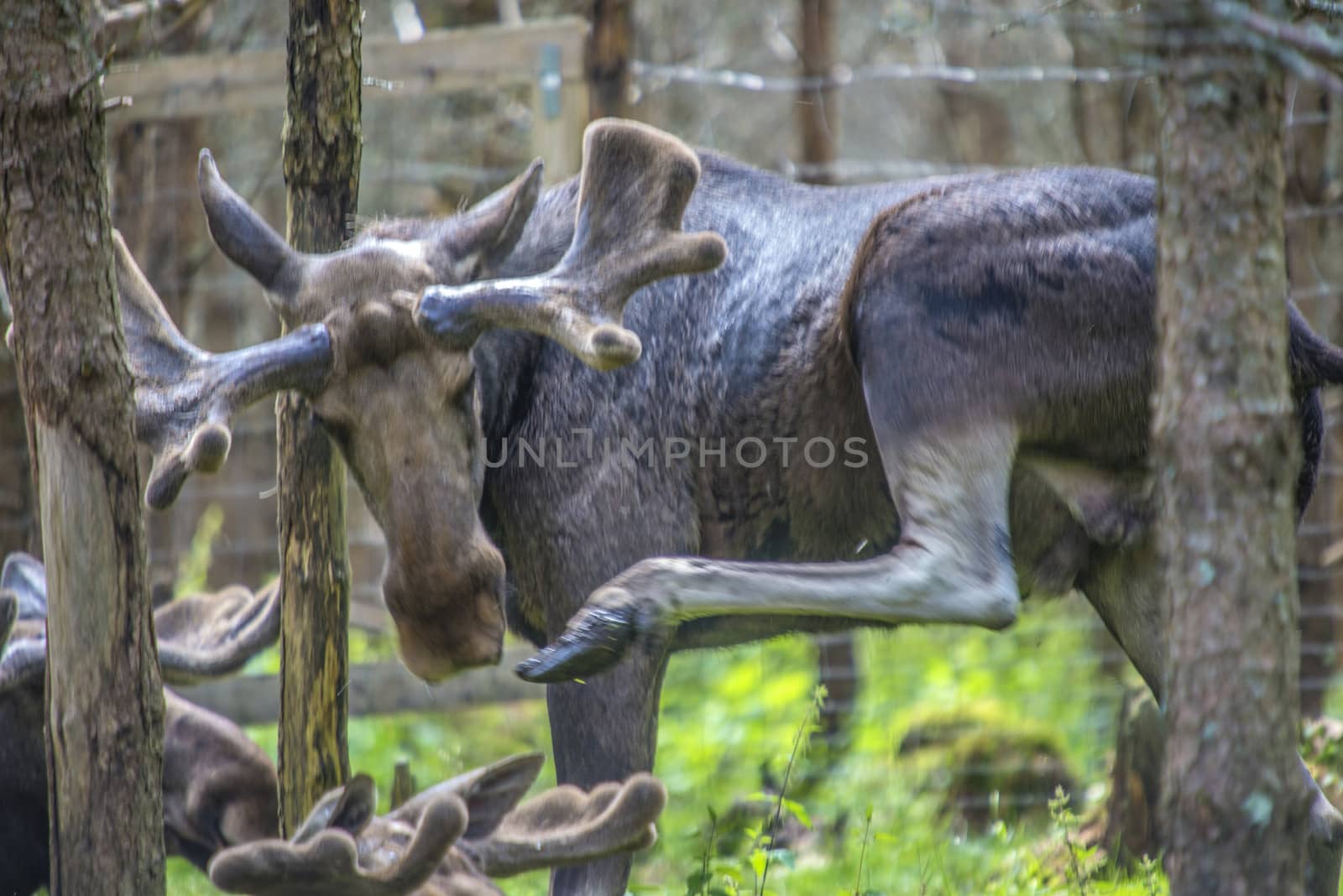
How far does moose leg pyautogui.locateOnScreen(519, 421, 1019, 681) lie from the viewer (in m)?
2.89

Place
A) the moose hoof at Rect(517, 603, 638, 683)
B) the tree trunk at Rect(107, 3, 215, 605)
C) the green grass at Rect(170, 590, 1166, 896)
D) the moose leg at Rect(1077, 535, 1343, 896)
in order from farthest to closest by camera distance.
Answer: the tree trunk at Rect(107, 3, 215, 605), the green grass at Rect(170, 590, 1166, 896), the moose leg at Rect(1077, 535, 1343, 896), the moose hoof at Rect(517, 603, 638, 683)

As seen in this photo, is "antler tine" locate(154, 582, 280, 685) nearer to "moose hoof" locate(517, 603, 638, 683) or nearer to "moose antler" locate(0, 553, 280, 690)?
"moose antler" locate(0, 553, 280, 690)

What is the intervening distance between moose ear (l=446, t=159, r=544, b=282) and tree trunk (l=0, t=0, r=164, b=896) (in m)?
1.00

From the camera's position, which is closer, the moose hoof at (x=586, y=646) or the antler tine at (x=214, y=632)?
the moose hoof at (x=586, y=646)

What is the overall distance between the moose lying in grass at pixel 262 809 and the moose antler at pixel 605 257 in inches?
36.4

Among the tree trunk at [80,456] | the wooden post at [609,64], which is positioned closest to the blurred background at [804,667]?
the wooden post at [609,64]

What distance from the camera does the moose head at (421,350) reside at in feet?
10.3

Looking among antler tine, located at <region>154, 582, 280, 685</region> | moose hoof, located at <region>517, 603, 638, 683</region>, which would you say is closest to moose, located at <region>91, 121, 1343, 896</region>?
moose hoof, located at <region>517, 603, 638, 683</region>

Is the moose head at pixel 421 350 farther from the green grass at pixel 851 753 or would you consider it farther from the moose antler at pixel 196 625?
the green grass at pixel 851 753

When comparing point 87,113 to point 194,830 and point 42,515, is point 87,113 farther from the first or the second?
point 194,830

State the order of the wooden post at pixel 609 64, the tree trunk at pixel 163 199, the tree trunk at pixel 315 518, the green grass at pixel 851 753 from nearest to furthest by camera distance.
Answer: the tree trunk at pixel 315 518, the green grass at pixel 851 753, the wooden post at pixel 609 64, the tree trunk at pixel 163 199

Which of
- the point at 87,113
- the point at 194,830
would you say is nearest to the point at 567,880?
the point at 194,830

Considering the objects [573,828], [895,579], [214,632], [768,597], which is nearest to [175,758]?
[214,632]

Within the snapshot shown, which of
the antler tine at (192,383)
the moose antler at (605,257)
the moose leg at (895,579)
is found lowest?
the moose leg at (895,579)
